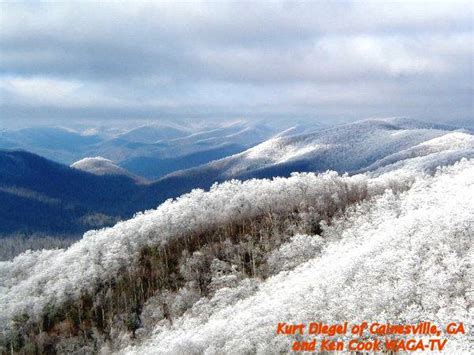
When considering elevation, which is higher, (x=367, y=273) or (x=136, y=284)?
(x=367, y=273)

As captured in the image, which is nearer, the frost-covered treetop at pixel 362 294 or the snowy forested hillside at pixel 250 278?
the frost-covered treetop at pixel 362 294

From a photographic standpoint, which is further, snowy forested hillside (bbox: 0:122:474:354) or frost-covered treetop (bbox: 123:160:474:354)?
snowy forested hillside (bbox: 0:122:474:354)

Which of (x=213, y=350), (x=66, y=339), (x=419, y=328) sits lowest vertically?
(x=66, y=339)

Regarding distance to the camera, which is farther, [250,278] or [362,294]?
[250,278]

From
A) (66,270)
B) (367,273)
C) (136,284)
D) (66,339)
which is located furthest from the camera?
(66,270)

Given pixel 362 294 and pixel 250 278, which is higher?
pixel 362 294

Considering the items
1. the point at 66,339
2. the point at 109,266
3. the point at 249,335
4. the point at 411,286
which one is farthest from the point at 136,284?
the point at 411,286

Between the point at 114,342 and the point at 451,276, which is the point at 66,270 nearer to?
the point at 114,342

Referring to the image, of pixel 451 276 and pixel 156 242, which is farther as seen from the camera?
pixel 156 242
